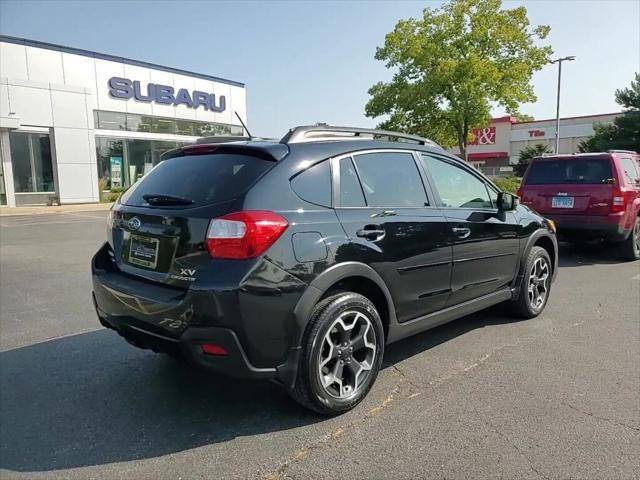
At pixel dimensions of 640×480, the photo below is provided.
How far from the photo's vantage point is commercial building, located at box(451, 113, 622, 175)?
168 feet

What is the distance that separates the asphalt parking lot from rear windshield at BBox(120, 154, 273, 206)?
4.39 ft

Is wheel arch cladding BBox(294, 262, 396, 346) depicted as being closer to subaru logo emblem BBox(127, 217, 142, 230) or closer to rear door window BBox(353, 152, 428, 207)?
rear door window BBox(353, 152, 428, 207)

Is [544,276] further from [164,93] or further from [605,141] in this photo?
[605,141]

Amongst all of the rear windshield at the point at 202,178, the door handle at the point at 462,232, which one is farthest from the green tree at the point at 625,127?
the rear windshield at the point at 202,178

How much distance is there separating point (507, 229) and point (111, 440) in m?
3.62

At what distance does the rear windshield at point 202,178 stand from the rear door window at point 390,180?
78 centimetres

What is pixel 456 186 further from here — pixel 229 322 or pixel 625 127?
pixel 625 127

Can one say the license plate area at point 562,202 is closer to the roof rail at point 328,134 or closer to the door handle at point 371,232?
the roof rail at point 328,134

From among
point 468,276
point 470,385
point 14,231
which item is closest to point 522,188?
point 468,276

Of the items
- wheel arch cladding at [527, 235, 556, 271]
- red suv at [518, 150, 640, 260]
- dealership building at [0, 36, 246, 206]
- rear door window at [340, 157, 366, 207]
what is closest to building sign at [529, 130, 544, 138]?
dealership building at [0, 36, 246, 206]

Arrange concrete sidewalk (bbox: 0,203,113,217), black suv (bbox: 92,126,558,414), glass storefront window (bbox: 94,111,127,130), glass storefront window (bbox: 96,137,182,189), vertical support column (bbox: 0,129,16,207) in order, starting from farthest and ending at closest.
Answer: glass storefront window (bbox: 96,137,182,189) < glass storefront window (bbox: 94,111,127,130) < vertical support column (bbox: 0,129,16,207) < concrete sidewalk (bbox: 0,203,113,217) < black suv (bbox: 92,126,558,414)

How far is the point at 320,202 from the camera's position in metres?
3.04

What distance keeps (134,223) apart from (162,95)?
26314 mm

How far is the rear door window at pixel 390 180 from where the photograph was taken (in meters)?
3.41
